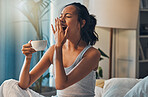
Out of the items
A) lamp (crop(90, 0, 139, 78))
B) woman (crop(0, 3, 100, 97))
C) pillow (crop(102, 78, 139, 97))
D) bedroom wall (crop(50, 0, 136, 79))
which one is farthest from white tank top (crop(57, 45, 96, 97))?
bedroom wall (crop(50, 0, 136, 79))

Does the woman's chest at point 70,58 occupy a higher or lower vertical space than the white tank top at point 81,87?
higher

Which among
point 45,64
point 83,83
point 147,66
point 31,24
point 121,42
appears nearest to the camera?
point 83,83

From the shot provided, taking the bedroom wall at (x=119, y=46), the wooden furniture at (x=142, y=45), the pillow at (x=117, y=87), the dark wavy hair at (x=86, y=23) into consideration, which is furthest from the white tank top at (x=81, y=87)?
the wooden furniture at (x=142, y=45)

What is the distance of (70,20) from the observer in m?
1.77

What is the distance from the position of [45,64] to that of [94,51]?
0.37 m

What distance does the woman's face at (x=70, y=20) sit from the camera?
1756 mm

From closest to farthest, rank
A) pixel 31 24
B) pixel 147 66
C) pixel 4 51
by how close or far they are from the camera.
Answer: pixel 4 51 < pixel 31 24 < pixel 147 66

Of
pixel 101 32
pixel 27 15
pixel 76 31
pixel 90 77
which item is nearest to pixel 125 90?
pixel 90 77

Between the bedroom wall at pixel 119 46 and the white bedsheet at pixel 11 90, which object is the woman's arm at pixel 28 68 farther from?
the bedroom wall at pixel 119 46

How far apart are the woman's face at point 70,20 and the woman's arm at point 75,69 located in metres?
0.17

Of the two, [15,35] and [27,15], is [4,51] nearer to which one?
[15,35]

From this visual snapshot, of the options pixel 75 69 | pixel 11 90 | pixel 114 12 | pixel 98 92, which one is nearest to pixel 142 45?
pixel 114 12

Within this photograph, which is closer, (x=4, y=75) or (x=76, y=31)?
(x=76, y=31)

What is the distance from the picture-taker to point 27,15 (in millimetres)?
2705
